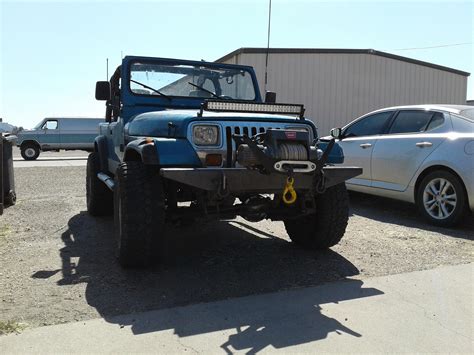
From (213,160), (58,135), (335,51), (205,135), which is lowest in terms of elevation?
(58,135)

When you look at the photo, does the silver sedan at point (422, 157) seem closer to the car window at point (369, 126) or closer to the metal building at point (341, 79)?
the car window at point (369, 126)

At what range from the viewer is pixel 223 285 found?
151 inches

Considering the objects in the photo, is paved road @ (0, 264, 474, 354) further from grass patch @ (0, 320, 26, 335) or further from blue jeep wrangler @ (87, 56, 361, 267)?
blue jeep wrangler @ (87, 56, 361, 267)

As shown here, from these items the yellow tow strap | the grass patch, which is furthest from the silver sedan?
the grass patch

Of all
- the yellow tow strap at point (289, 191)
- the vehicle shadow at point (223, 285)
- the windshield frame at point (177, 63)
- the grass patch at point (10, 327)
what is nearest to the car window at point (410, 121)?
the windshield frame at point (177, 63)

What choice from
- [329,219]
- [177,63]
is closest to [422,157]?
[329,219]

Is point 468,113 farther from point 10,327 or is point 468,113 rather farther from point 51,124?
point 51,124

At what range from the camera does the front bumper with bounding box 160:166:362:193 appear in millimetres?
3492

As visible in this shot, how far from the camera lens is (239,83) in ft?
19.2

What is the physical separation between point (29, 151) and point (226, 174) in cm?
1933

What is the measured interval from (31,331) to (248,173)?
6.02ft

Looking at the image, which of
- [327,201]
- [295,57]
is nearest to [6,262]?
[327,201]

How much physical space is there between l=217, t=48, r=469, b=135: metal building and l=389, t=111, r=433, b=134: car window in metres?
8.65

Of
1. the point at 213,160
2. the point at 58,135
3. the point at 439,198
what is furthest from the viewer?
the point at 58,135
